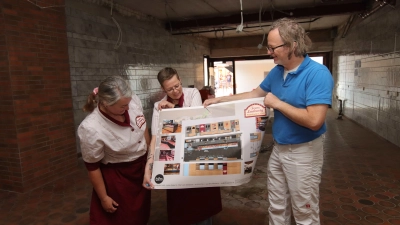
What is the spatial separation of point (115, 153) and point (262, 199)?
1.92 m

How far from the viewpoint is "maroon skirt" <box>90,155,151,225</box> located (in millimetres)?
1667

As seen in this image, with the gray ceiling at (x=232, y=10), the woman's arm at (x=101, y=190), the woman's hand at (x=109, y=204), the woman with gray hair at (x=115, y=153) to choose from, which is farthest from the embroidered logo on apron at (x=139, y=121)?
the gray ceiling at (x=232, y=10)

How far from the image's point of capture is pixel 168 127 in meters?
1.65

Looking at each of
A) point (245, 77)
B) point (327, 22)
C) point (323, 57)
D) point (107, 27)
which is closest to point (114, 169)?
point (107, 27)

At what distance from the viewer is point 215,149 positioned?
1592mm

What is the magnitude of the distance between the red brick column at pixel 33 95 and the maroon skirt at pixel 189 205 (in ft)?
7.88

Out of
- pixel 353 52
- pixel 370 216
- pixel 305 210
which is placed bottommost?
pixel 370 216

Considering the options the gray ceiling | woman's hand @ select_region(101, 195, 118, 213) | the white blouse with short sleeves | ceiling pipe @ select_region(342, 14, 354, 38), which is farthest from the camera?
ceiling pipe @ select_region(342, 14, 354, 38)

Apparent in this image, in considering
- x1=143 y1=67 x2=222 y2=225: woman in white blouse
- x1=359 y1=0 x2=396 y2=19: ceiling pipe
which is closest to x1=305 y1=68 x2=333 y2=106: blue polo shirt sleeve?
x1=143 y1=67 x2=222 y2=225: woman in white blouse

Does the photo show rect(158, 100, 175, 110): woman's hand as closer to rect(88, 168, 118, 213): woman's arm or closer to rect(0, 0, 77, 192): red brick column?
rect(88, 168, 118, 213): woman's arm

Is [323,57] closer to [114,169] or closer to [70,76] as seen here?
[70,76]

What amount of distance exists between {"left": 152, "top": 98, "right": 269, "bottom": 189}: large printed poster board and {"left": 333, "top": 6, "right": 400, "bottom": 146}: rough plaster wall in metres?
4.11

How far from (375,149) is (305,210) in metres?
Result: 3.80

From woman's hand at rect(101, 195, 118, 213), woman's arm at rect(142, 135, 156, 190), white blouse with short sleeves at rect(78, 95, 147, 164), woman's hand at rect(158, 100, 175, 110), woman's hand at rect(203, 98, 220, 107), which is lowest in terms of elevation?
woman's hand at rect(101, 195, 118, 213)
